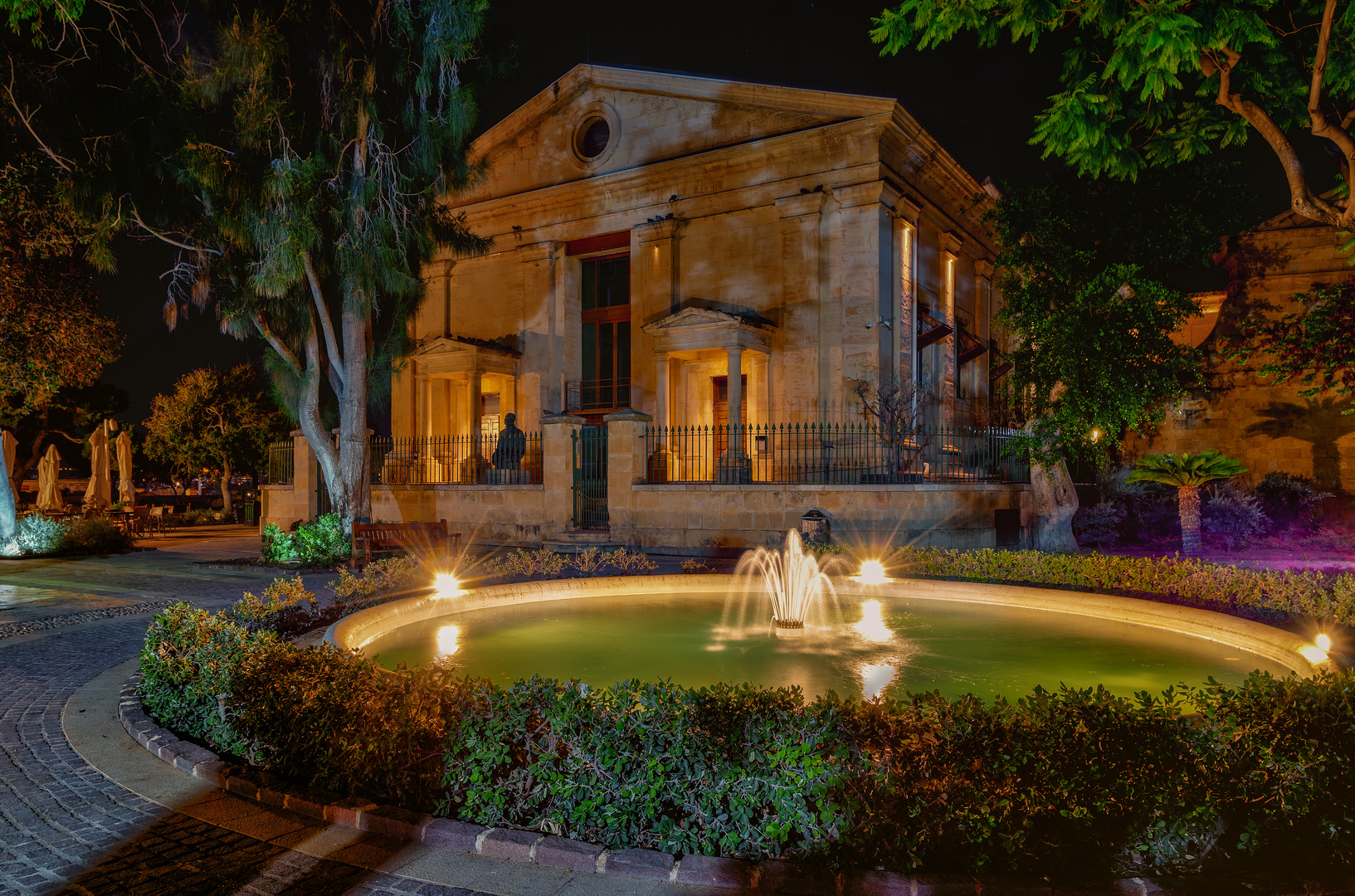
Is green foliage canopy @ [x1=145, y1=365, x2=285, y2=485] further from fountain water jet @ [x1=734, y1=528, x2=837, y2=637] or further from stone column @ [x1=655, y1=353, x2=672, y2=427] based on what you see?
fountain water jet @ [x1=734, y1=528, x2=837, y2=637]

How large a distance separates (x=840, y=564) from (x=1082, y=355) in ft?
24.7

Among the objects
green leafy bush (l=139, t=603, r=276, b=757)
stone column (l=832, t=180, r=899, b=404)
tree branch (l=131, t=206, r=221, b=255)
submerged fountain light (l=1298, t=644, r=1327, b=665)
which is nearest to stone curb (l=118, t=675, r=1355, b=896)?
green leafy bush (l=139, t=603, r=276, b=757)

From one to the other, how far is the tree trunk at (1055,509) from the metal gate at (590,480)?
1031 cm

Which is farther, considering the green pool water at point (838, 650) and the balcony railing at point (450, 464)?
the balcony railing at point (450, 464)

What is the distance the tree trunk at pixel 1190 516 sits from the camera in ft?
49.9

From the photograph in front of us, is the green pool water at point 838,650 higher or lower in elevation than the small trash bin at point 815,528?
lower

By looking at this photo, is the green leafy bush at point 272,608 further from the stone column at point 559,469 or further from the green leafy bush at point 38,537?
the green leafy bush at point 38,537

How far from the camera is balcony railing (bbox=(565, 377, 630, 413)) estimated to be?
27.9m

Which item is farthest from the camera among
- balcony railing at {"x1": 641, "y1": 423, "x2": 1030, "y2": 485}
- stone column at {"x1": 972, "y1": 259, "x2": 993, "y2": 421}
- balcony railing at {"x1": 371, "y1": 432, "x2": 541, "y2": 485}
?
stone column at {"x1": 972, "y1": 259, "x2": 993, "y2": 421}

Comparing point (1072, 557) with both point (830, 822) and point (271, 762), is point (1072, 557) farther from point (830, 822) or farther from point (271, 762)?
point (271, 762)

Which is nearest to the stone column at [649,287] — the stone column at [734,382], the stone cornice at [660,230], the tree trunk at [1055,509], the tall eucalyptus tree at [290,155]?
the stone cornice at [660,230]

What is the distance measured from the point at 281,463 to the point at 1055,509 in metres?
21.9

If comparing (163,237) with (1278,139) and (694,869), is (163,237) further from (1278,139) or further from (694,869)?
(1278,139)

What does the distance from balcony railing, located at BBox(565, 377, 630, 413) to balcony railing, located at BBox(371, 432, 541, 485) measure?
2884mm
